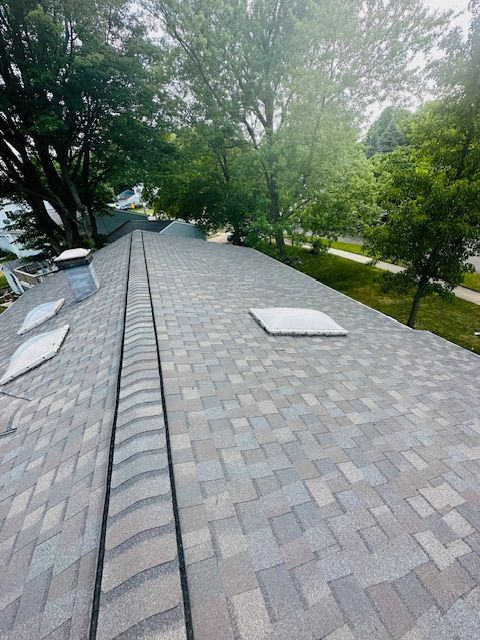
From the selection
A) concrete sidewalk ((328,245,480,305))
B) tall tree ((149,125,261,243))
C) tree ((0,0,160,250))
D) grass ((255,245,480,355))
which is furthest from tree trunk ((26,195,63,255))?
concrete sidewalk ((328,245,480,305))

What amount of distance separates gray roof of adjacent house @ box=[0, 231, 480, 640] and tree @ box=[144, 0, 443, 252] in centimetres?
1286

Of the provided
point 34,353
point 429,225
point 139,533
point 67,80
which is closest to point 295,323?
point 139,533

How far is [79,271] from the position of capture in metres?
6.87

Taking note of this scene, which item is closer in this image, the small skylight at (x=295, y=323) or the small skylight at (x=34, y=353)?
the small skylight at (x=34, y=353)

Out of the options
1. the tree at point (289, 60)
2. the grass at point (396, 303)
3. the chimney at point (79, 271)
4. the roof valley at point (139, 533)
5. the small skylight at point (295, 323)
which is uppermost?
the tree at point (289, 60)

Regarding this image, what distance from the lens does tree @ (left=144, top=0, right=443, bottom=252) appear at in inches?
413

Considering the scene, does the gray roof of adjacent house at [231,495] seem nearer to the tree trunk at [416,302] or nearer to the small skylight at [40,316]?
the small skylight at [40,316]

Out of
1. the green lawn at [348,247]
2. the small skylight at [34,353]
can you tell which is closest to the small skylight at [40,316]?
the small skylight at [34,353]

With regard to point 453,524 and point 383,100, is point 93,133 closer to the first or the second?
point 383,100

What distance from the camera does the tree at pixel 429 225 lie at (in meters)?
9.23

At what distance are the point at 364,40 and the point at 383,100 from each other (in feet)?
8.30

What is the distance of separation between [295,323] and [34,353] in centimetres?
514

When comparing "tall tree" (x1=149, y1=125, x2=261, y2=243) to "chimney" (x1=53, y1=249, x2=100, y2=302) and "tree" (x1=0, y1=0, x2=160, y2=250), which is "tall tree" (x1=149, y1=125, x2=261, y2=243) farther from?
"chimney" (x1=53, y1=249, x2=100, y2=302)

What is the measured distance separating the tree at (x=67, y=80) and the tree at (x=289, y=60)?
2.49 m
